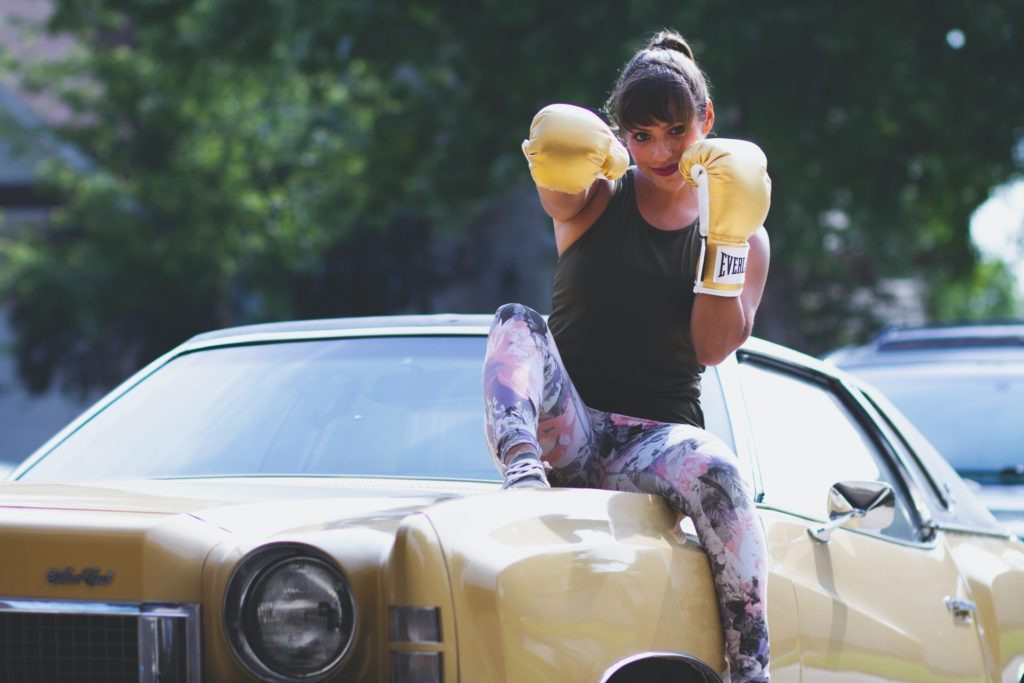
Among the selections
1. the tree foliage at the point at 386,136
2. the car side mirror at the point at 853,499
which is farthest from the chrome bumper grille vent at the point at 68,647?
the tree foliage at the point at 386,136

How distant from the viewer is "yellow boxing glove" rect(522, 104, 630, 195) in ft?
11.0

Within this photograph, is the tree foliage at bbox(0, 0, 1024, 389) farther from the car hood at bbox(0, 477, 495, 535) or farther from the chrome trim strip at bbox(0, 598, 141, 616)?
the chrome trim strip at bbox(0, 598, 141, 616)

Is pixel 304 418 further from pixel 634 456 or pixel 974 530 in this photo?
pixel 974 530

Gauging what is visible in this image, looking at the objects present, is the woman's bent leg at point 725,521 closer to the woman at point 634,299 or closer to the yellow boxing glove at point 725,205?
the woman at point 634,299

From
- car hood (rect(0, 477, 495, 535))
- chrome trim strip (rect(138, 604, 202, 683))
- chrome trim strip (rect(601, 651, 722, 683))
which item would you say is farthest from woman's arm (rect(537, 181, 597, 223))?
chrome trim strip (rect(138, 604, 202, 683))

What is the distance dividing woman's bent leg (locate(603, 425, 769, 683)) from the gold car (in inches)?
1.7

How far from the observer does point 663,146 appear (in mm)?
3514

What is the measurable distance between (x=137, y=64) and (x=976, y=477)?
14740 mm

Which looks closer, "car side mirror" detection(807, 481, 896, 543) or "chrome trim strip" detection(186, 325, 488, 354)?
"car side mirror" detection(807, 481, 896, 543)

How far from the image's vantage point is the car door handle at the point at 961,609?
4062 millimetres

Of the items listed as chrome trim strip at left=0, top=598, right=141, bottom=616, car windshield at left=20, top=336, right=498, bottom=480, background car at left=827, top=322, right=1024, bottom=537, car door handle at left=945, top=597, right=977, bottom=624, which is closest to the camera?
chrome trim strip at left=0, top=598, right=141, bottom=616

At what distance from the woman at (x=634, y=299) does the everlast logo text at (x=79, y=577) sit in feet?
2.67

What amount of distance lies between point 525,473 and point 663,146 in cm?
89

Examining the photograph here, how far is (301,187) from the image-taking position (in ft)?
67.3
